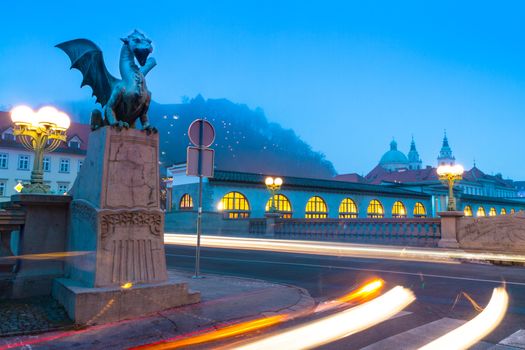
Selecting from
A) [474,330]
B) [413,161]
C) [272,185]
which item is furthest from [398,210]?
[413,161]

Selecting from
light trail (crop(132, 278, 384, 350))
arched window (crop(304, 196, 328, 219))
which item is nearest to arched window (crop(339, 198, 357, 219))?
arched window (crop(304, 196, 328, 219))

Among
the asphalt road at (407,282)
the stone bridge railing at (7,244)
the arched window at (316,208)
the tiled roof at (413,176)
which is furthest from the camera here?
the tiled roof at (413,176)

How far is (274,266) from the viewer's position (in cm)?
1224

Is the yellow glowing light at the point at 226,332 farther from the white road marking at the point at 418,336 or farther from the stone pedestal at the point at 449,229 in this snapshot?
the stone pedestal at the point at 449,229

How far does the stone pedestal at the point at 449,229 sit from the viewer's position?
1934 centimetres

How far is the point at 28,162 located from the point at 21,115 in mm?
47544

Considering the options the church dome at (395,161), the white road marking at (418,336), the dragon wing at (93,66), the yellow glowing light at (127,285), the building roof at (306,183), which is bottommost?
the white road marking at (418,336)

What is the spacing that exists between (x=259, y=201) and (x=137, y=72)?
3695 centimetres

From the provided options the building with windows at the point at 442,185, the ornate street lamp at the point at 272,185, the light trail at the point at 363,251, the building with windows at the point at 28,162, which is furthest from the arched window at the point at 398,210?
the building with windows at the point at 28,162

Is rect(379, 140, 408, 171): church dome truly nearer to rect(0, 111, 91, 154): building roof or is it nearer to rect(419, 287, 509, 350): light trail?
rect(0, 111, 91, 154): building roof

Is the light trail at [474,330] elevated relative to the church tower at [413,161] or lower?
lower

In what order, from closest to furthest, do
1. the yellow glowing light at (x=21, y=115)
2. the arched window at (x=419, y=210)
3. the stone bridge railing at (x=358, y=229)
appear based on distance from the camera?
1. the yellow glowing light at (x=21, y=115)
2. the stone bridge railing at (x=358, y=229)
3. the arched window at (x=419, y=210)

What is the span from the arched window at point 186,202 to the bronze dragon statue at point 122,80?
34.5 m

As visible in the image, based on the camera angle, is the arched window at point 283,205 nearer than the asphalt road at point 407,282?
No
